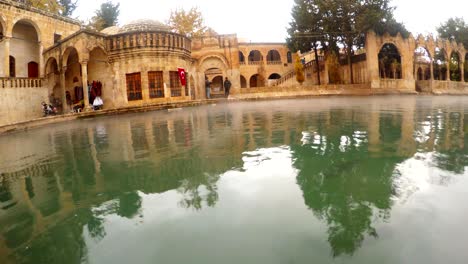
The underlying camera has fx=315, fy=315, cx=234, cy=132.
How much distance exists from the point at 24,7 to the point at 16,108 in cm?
771

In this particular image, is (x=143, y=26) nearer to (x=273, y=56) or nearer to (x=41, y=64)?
(x=41, y=64)

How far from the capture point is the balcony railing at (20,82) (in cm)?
2166

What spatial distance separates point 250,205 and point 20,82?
25734 millimetres

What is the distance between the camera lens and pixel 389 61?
35469 millimetres

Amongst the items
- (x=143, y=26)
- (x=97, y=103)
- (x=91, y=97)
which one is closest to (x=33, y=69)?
(x=91, y=97)

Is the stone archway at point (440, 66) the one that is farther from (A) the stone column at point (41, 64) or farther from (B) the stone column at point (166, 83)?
(A) the stone column at point (41, 64)

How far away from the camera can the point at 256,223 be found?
2.43m

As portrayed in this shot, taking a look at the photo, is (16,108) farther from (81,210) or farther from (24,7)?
(81,210)

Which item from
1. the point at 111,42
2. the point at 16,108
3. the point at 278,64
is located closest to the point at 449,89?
the point at 278,64

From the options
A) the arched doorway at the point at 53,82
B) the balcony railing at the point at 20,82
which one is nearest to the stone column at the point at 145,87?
the arched doorway at the point at 53,82

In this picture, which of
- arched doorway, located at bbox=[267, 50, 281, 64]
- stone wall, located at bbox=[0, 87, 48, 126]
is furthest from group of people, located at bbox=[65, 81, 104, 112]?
arched doorway, located at bbox=[267, 50, 281, 64]

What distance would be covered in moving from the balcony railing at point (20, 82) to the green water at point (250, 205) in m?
20.5

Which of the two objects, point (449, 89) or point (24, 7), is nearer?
point (24, 7)

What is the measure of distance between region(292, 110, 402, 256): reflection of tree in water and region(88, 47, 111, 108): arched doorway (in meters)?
21.5
